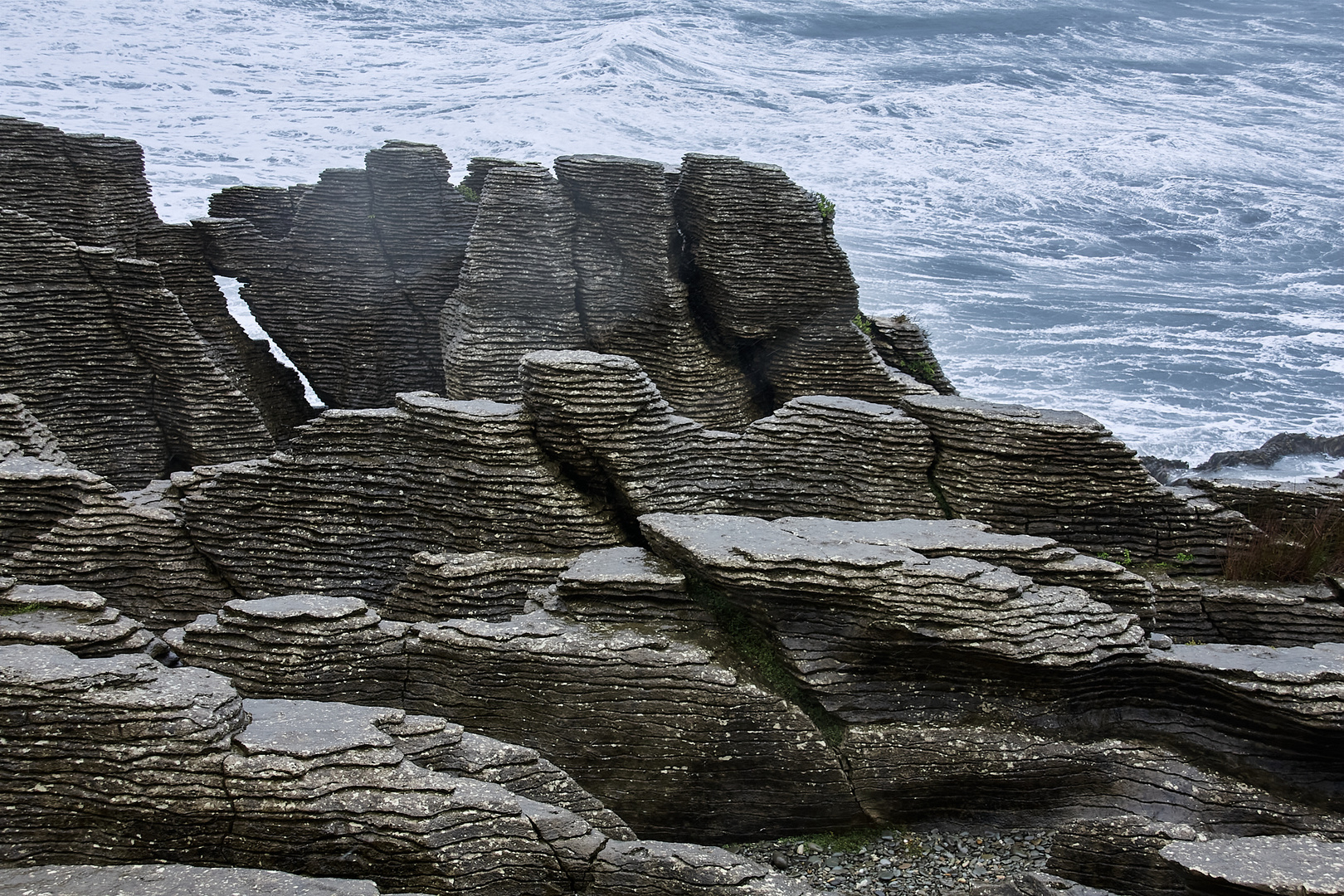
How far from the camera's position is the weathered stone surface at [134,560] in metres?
13.1

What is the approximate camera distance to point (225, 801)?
845cm

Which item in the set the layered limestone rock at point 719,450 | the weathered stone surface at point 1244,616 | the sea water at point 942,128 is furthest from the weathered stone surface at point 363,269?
the sea water at point 942,128

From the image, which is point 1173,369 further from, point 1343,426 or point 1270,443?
point 1270,443

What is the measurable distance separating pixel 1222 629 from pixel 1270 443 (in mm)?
21531

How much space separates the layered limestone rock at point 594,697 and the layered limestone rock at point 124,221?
874 centimetres

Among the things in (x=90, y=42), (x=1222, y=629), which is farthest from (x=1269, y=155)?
(x=90, y=42)

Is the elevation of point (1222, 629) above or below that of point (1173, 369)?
above

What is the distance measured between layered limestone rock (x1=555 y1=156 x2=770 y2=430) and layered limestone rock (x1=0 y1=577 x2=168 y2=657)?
9468mm

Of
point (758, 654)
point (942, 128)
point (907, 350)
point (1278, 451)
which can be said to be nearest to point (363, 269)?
point (907, 350)

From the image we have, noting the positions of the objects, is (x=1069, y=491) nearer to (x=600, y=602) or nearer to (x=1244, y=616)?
(x=1244, y=616)

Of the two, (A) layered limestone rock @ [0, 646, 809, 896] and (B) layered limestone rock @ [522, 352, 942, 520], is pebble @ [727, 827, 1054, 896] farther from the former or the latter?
(B) layered limestone rock @ [522, 352, 942, 520]

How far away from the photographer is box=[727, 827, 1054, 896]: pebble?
34.7ft

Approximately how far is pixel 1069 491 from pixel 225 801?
1079 centimetres

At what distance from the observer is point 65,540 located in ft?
43.1
